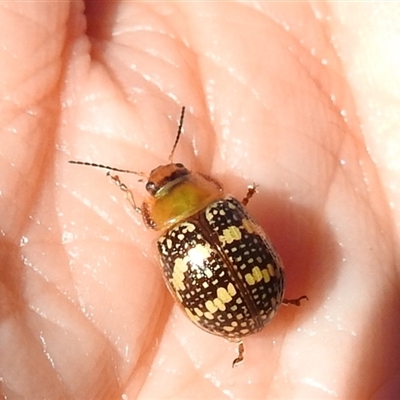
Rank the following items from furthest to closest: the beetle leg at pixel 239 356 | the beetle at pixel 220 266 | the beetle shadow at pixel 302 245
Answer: the beetle shadow at pixel 302 245
the beetle leg at pixel 239 356
the beetle at pixel 220 266

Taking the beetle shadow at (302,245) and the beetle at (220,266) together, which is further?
the beetle shadow at (302,245)

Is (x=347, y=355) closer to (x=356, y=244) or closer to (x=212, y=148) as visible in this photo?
(x=356, y=244)

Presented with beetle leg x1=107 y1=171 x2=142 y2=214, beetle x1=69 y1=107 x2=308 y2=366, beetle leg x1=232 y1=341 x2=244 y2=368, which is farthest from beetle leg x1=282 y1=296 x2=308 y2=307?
beetle leg x1=107 y1=171 x2=142 y2=214

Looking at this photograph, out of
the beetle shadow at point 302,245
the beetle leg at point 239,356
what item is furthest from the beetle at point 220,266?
the beetle shadow at point 302,245

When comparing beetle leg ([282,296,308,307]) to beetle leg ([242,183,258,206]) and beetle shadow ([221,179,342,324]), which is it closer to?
beetle shadow ([221,179,342,324])

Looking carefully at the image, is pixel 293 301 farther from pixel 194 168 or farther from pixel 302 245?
pixel 194 168

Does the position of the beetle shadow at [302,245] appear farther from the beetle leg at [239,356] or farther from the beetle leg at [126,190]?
the beetle leg at [126,190]

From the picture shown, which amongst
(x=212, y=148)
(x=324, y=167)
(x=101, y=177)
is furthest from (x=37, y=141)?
(x=324, y=167)
